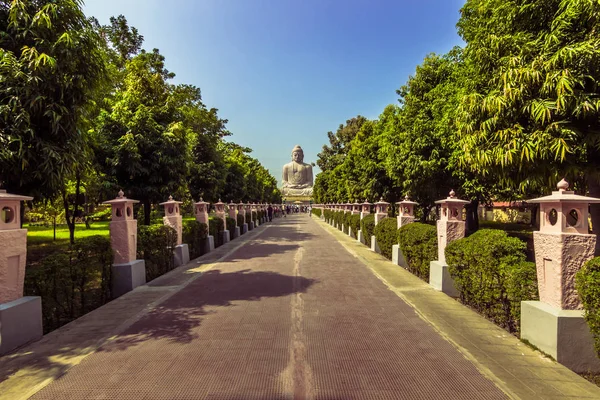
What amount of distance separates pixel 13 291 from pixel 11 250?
0.56m

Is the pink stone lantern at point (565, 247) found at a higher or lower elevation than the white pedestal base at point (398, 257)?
higher

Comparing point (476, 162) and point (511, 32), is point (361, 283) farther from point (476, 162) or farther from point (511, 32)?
point (511, 32)

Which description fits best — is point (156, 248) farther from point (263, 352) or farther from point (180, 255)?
point (263, 352)

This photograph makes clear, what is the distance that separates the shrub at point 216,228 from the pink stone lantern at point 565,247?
12.3 m

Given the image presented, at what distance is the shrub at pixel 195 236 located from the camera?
37.3 ft

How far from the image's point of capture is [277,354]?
13.4 ft

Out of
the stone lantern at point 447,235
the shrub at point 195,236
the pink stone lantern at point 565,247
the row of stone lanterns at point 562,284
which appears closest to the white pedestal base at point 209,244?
the shrub at point 195,236

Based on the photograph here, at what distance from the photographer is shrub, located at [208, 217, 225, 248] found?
48.1ft

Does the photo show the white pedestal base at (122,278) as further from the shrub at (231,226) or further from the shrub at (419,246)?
the shrub at (231,226)

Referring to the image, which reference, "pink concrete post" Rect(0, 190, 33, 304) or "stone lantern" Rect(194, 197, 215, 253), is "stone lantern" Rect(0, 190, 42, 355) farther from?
"stone lantern" Rect(194, 197, 215, 253)

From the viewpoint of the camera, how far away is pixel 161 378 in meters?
3.53

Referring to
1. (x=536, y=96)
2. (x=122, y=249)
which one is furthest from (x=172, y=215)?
(x=536, y=96)

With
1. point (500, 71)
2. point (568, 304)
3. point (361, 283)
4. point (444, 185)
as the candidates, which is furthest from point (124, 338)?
point (444, 185)

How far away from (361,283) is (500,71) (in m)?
5.17
